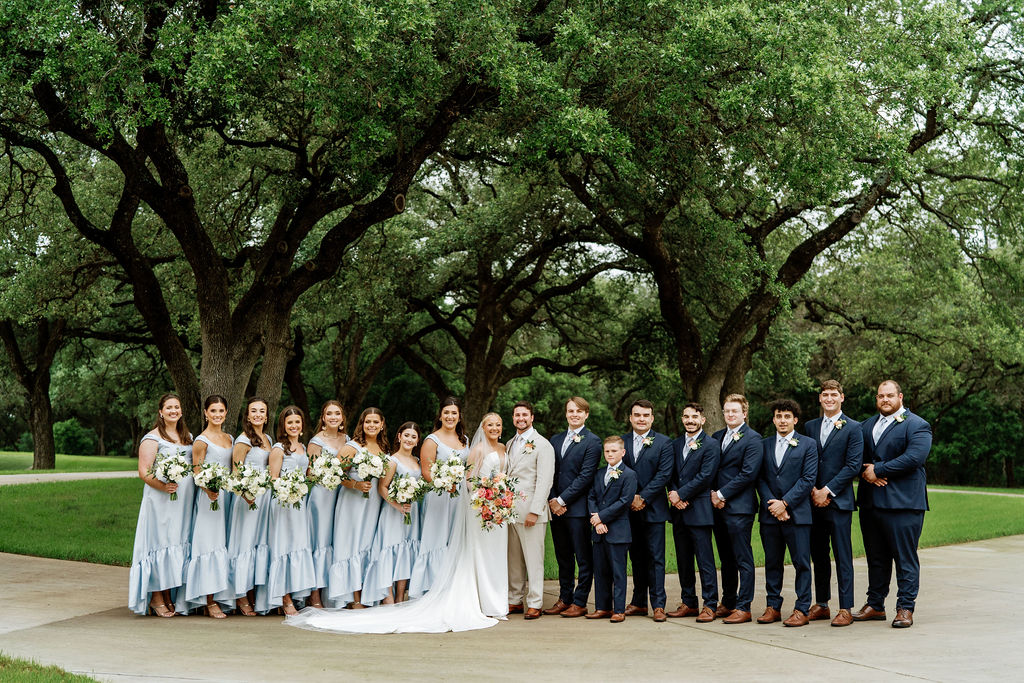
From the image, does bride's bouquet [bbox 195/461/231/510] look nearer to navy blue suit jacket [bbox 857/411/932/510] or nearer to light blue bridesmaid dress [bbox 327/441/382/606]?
light blue bridesmaid dress [bbox 327/441/382/606]

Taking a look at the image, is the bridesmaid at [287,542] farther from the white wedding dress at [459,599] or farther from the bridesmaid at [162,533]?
the bridesmaid at [162,533]

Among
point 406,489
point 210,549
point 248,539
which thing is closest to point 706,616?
point 406,489

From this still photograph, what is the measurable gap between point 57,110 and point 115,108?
8.75 ft

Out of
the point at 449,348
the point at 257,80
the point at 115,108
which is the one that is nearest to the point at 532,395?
the point at 449,348

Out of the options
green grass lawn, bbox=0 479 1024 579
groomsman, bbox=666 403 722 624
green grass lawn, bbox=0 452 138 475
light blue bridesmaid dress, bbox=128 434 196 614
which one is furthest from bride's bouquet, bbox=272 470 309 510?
green grass lawn, bbox=0 452 138 475

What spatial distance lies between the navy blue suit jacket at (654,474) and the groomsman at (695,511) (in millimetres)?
109

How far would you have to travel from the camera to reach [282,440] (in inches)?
379

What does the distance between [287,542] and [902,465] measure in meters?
5.90

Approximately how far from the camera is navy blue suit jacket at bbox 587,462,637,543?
9.13 m

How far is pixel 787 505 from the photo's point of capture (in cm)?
877

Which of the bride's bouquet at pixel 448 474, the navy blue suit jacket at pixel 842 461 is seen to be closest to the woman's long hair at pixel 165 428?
the bride's bouquet at pixel 448 474

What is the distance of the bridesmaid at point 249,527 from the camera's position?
29.9ft

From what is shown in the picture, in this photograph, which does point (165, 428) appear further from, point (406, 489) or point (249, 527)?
point (406, 489)

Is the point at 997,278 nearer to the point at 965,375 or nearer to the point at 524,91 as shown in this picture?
the point at 524,91
